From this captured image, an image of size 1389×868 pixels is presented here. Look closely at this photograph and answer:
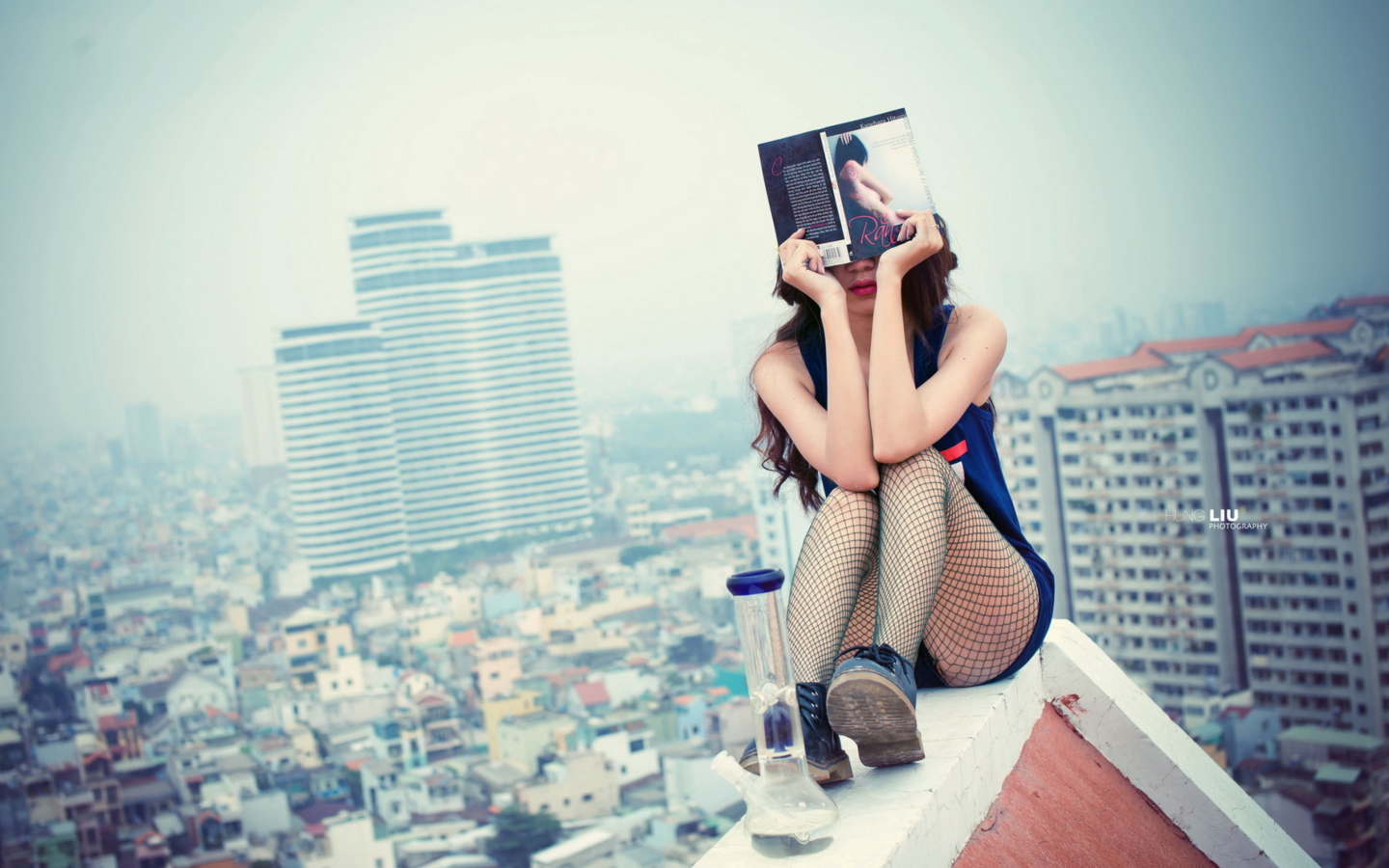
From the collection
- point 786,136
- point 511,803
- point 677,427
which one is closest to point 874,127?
point 786,136

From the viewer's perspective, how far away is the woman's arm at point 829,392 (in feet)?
3.42

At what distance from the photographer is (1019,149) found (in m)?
35.4

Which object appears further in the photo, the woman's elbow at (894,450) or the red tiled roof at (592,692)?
the red tiled roof at (592,692)

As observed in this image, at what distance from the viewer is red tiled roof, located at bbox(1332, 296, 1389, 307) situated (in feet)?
70.5

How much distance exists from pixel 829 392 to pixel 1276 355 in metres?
18.9

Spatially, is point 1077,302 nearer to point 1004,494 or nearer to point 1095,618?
point 1095,618

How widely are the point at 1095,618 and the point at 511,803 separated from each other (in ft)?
35.7

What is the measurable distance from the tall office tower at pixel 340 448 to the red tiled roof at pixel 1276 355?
77.3 ft

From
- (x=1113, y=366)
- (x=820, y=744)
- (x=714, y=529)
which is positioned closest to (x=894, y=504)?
(x=820, y=744)

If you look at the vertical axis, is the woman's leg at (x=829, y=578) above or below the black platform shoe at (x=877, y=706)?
above

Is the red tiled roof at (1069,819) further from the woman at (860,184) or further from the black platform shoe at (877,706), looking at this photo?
the woman at (860,184)

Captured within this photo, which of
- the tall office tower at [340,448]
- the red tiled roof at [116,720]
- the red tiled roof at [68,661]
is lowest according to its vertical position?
the red tiled roof at [116,720]

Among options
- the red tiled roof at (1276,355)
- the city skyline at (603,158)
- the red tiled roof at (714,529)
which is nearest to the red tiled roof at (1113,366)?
the red tiled roof at (1276,355)

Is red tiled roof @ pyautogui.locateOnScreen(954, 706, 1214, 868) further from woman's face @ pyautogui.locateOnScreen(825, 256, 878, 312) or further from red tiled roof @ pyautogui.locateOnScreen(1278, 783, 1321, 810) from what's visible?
red tiled roof @ pyautogui.locateOnScreen(1278, 783, 1321, 810)
